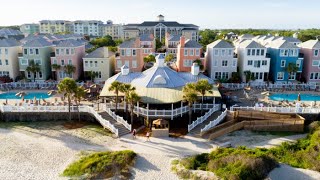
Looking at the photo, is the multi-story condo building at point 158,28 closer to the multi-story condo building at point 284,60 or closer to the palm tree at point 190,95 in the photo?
the multi-story condo building at point 284,60

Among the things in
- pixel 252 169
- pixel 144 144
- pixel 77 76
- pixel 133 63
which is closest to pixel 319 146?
pixel 252 169

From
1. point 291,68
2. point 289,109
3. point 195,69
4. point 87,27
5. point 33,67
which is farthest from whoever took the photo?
point 87,27

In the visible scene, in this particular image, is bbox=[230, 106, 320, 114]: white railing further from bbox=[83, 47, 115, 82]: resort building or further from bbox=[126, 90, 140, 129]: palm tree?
bbox=[83, 47, 115, 82]: resort building

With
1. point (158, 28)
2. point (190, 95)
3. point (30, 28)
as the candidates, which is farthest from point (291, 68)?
point (30, 28)

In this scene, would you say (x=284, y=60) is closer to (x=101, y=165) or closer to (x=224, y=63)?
(x=224, y=63)

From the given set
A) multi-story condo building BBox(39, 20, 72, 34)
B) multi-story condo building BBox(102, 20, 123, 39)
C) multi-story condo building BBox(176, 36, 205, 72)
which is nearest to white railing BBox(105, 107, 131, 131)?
multi-story condo building BBox(176, 36, 205, 72)

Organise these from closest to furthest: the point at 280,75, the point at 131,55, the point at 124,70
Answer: the point at 124,70 < the point at 131,55 < the point at 280,75
